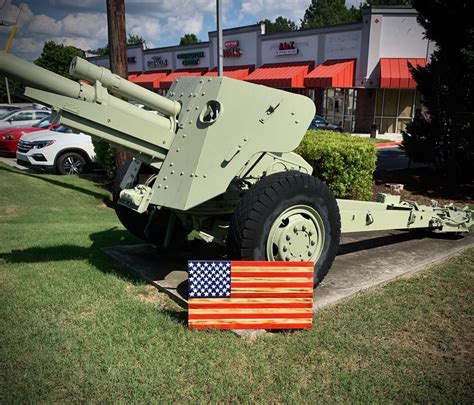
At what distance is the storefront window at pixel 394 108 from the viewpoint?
986 inches

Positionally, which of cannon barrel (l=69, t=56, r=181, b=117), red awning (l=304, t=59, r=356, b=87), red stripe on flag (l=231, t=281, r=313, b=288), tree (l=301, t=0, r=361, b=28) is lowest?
red stripe on flag (l=231, t=281, r=313, b=288)

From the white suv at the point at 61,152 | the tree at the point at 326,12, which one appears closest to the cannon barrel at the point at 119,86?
the white suv at the point at 61,152

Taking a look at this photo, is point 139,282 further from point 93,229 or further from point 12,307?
point 93,229

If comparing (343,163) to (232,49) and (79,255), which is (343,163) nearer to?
(79,255)

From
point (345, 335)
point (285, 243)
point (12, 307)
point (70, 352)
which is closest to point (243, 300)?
point (285, 243)

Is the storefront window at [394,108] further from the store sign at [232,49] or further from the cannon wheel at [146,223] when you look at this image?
the cannon wheel at [146,223]

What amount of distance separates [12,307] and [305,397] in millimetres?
2530

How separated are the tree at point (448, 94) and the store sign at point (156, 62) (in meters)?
29.3

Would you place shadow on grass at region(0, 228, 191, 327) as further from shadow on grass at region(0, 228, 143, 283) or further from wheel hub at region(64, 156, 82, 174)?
wheel hub at region(64, 156, 82, 174)

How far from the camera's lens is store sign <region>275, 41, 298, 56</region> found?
1080 inches

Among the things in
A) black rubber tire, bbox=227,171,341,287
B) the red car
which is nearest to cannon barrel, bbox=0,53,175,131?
black rubber tire, bbox=227,171,341,287

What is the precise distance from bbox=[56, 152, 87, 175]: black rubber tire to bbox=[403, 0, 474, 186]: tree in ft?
26.2

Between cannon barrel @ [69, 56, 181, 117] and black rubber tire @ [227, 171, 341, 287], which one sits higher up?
cannon barrel @ [69, 56, 181, 117]

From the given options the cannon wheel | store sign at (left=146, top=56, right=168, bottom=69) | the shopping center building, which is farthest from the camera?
store sign at (left=146, top=56, right=168, bottom=69)
